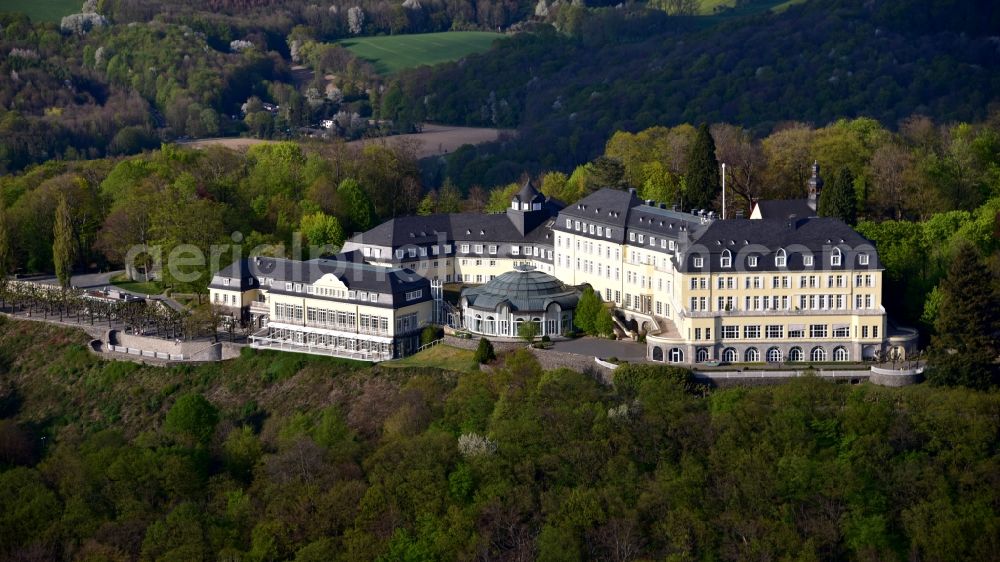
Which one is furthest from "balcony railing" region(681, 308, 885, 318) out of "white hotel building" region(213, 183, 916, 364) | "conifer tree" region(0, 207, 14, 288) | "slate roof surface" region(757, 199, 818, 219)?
"conifer tree" region(0, 207, 14, 288)

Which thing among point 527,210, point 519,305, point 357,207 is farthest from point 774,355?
point 357,207

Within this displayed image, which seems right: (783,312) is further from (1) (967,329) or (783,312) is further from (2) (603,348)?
(2) (603,348)

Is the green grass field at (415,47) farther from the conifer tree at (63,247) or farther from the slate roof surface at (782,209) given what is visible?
the slate roof surface at (782,209)

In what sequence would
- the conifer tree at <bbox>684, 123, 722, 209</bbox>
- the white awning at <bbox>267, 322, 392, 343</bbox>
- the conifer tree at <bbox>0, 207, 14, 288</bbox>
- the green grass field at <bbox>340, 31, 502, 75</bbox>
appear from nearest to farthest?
the white awning at <bbox>267, 322, 392, 343</bbox>
the conifer tree at <bbox>684, 123, 722, 209</bbox>
the conifer tree at <bbox>0, 207, 14, 288</bbox>
the green grass field at <bbox>340, 31, 502, 75</bbox>

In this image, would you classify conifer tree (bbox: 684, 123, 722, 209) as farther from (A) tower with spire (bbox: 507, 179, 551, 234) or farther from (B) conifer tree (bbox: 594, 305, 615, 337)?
(B) conifer tree (bbox: 594, 305, 615, 337)

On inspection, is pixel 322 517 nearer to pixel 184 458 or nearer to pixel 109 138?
pixel 184 458

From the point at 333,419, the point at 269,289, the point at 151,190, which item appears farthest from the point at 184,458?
the point at 151,190
